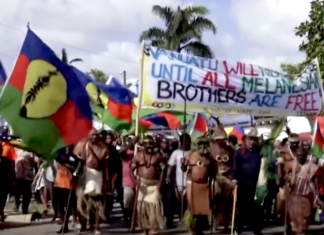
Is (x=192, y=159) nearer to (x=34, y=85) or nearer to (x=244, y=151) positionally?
(x=244, y=151)

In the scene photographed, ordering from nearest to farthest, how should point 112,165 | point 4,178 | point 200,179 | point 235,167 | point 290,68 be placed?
point 200,179 → point 235,167 → point 4,178 → point 112,165 → point 290,68

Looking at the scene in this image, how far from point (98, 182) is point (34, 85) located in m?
2.23

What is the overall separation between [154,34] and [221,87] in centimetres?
2591

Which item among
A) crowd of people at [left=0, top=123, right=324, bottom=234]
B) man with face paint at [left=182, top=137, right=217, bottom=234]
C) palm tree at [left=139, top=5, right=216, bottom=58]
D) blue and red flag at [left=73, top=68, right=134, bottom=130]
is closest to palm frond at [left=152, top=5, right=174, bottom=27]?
palm tree at [left=139, top=5, right=216, bottom=58]

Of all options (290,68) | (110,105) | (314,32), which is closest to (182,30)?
(290,68)

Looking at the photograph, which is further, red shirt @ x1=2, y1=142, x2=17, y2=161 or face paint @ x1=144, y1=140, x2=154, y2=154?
red shirt @ x1=2, y1=142, x2=17, y2=161

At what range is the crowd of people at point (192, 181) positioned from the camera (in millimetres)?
11781

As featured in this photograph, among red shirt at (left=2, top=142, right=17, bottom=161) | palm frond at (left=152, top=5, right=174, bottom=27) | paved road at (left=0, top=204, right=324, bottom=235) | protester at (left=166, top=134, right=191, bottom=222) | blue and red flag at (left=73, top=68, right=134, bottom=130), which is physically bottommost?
paved road at (left=0, top=204, right=324, bottom=235)

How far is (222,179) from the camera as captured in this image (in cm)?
1238

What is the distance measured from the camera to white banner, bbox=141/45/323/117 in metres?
13.0

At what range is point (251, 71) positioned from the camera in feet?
45.4

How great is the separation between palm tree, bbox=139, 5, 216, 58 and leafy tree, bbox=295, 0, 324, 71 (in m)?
15.5

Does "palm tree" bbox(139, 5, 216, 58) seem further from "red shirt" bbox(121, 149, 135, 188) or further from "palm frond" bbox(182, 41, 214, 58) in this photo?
"red shirt" bbox(121, 149, 135, 188)

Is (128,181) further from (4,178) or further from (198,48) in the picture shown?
Result: (198,48)
